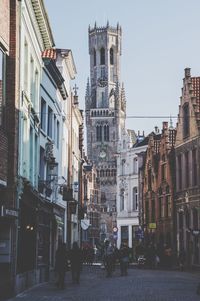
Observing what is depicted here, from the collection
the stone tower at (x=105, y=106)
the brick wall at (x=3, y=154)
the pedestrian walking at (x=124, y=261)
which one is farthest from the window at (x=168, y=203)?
the stone tower at (x=105, y=106)

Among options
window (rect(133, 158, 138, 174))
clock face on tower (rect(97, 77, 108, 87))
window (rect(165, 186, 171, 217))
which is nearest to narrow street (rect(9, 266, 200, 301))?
window (rect(165, 186, 171, 217))

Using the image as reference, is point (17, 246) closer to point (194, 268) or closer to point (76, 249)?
point (76, 249)

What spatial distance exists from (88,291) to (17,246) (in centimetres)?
342

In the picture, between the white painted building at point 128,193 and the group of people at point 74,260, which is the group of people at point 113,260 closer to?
the group of people at point 74,260

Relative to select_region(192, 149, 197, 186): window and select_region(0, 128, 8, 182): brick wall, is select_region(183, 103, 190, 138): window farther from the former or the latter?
select_region(0, 128, 8, 182): brick wall

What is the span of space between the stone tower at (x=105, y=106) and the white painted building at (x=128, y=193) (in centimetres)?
6675

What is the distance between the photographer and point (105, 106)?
17125 centimetres

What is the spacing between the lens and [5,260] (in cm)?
2186

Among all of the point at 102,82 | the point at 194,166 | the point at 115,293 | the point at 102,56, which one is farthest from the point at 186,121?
the point at 102,56

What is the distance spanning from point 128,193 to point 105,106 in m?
89.0

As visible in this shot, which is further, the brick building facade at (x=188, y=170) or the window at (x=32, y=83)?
the brick building facade at (x=188, y=170)

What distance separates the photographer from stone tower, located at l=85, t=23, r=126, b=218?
160 metres

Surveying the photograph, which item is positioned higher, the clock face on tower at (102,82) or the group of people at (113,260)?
the clock face on tower at (102,82)

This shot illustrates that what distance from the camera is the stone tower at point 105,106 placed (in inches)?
6280
